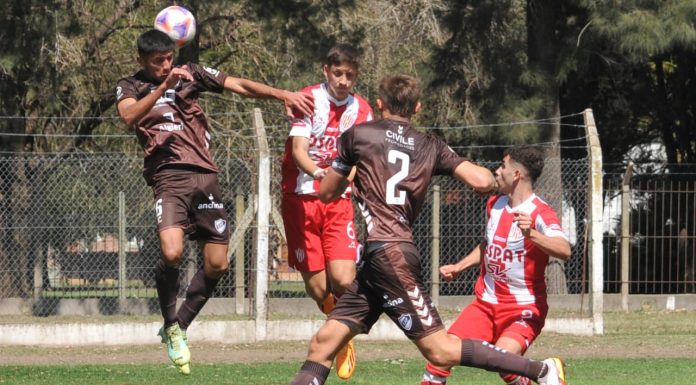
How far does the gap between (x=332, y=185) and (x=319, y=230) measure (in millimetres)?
2128

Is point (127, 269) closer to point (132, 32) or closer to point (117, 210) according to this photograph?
point (117, 210)

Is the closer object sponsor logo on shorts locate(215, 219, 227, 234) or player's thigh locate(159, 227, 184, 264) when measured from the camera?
player's thigh locate(159, 227, 184, 264)

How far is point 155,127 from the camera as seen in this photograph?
8969mm

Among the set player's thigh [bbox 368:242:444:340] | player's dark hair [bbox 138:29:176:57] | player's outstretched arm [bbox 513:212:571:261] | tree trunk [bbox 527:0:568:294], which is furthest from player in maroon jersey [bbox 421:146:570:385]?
tree trunk [bbox 527:0:568:294]

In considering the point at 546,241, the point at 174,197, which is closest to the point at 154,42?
the point at 174,197

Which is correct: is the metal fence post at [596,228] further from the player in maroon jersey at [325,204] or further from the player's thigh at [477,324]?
the player's thigh at [477,324]

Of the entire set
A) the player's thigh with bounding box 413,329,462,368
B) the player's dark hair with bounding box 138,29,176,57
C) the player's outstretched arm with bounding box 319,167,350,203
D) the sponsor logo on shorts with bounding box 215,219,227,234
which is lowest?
the player's thigh with bounding box 413,329,462,368

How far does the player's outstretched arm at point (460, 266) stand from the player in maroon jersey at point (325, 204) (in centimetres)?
121

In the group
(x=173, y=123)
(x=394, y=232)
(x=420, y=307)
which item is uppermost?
(x=173, y=123)

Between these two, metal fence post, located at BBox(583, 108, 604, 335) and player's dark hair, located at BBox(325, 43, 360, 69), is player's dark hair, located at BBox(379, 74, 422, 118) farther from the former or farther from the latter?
metal fence post, located at BBox(583, 108, 604, 335)

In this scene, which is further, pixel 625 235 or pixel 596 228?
pixel 625 235

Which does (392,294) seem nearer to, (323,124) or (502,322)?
(502,322)

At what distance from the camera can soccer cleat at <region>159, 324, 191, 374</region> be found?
354 inches

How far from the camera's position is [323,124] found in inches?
360
